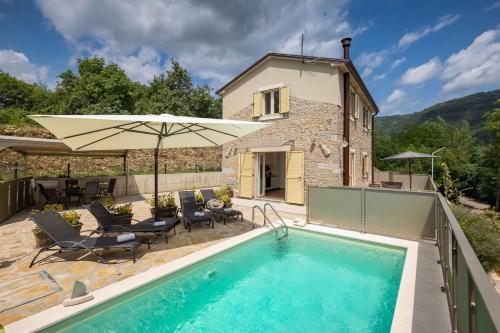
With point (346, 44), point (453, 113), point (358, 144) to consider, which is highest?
point (453, 113)

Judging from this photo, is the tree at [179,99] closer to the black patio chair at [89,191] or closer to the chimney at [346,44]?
the black patio chair at [89,191]

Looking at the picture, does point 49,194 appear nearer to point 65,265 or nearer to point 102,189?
point 102,189

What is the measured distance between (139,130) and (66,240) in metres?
2.95

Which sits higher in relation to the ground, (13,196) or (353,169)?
(353,169)

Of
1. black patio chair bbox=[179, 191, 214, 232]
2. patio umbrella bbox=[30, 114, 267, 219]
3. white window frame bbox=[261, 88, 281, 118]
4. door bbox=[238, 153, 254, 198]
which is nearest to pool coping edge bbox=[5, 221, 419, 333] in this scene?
black patio chair bbox=[179, 191, 214, 232]

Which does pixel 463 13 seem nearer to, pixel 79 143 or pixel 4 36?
pixel 79 143

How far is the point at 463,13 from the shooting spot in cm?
1370

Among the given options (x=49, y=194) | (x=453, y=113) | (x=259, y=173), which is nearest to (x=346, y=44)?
(x=259, y=173)

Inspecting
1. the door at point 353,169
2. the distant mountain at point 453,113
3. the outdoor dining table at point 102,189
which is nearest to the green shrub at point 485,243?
the door at point 353,169

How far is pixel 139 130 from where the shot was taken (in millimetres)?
6285

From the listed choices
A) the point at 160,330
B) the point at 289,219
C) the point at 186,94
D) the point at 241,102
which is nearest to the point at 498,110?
the point at 241,102

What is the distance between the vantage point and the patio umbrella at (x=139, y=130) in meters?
4.42

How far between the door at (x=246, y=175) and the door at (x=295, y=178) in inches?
80.4

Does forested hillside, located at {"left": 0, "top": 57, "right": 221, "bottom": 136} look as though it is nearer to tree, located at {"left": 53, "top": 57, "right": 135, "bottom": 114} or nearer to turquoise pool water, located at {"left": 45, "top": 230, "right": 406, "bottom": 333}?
Result: tree, located at {"left": 53, "top": 57, "right": 135, "bottom": 114}
